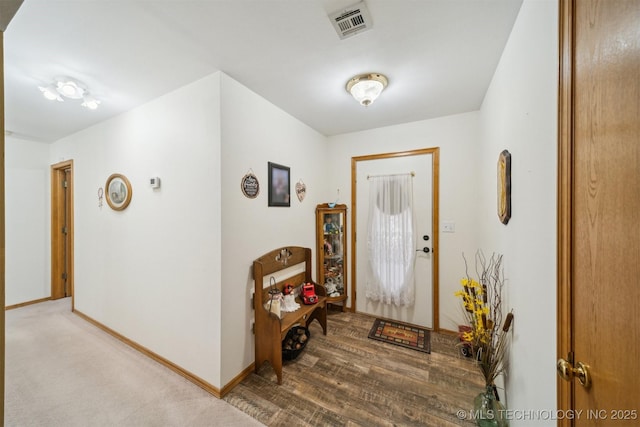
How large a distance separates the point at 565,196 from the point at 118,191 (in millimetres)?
3456

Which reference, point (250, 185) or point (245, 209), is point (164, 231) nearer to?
point (245, 209)

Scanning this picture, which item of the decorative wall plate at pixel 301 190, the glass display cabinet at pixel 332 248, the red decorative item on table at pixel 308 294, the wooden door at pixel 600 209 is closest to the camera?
the wooden door at pixel 600 209

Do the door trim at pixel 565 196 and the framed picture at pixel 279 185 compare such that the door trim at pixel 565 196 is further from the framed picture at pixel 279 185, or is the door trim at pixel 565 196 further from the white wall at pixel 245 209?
the framed picture at pixel 279 185

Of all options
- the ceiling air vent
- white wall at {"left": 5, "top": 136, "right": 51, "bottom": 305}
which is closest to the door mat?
the ceiling air vent

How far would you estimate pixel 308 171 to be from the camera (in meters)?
2.84

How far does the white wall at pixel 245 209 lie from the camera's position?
174cm

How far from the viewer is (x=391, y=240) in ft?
9.21

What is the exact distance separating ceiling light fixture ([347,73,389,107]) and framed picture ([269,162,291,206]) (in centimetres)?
103

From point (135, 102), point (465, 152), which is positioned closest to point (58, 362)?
point (135, 102)

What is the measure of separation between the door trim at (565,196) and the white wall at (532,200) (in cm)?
6

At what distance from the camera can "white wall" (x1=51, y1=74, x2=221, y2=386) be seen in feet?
5.69

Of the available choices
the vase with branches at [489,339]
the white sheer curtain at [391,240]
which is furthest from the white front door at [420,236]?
the vase with branches at [489,339]

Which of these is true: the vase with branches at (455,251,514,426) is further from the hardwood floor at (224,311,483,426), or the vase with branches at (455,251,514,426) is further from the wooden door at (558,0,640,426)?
the wooden door at (558,0,640,426)

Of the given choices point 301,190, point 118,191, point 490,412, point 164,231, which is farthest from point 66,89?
point 490,412
